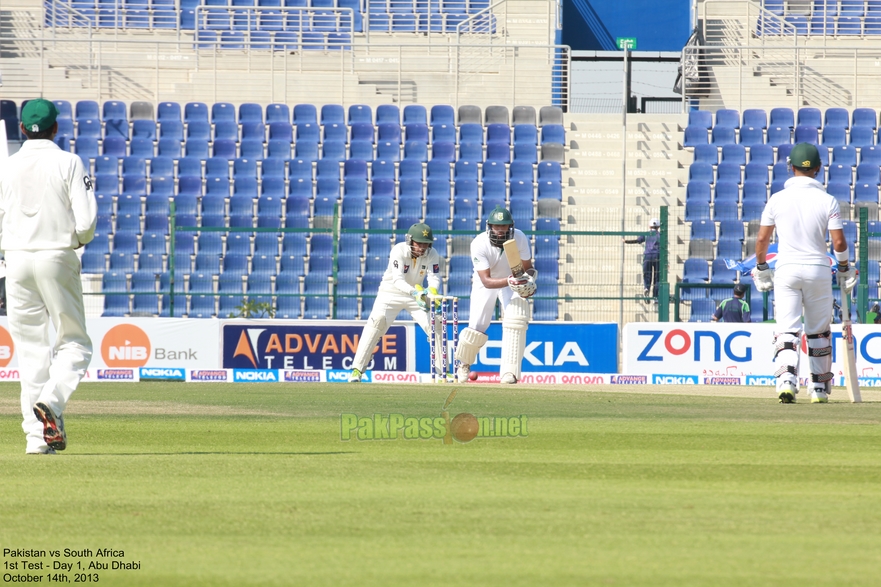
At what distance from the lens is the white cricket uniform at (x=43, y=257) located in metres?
7.14

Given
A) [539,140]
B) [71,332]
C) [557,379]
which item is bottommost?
[557,379]

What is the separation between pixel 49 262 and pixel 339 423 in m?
3.13

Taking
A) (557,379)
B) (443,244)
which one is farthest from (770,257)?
(443,244)

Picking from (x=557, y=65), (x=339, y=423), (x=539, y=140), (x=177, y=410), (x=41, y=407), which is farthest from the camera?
(x=557, y=65)

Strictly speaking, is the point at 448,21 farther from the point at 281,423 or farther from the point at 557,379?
the point at 281,423

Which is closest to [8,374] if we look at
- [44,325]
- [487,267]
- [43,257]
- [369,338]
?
[369,338]

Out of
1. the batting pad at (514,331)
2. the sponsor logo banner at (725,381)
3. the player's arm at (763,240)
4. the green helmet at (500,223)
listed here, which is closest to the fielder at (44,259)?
the player's arm at (763,240)

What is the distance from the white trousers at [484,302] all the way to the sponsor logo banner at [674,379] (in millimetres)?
4469

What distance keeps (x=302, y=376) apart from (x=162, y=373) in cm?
210

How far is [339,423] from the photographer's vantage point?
31.5 feet

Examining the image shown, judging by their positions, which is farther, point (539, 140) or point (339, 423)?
point (539, 140)

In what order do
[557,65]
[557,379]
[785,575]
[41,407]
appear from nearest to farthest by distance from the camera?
[785,575]
[41,407]
[557,379]
[557,65]

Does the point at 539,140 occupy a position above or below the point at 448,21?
below

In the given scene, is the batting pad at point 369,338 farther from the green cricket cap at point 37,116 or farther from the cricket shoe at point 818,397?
the green cricket cap at point 37,116
